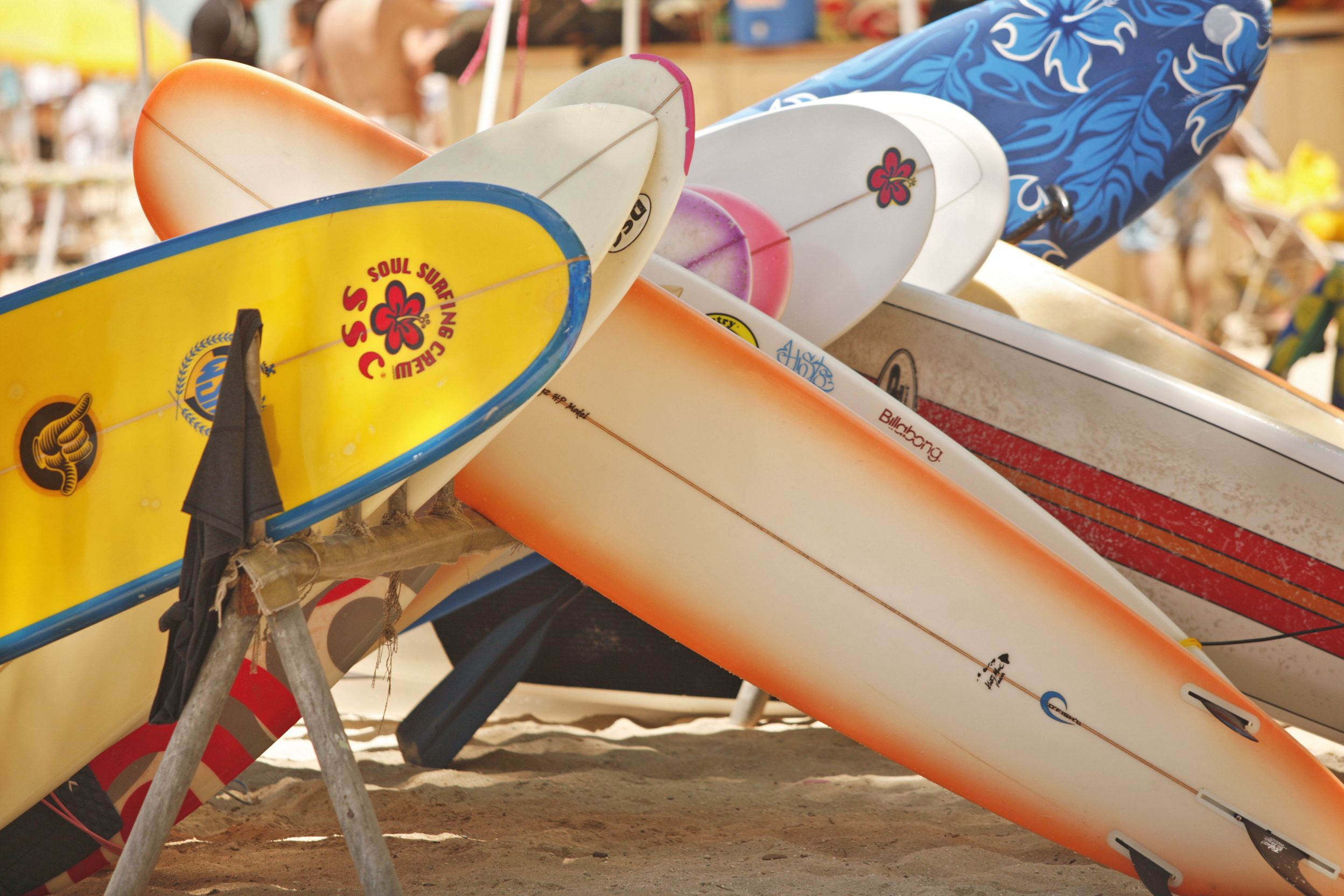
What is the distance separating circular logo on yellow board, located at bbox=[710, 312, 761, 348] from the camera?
180 cm

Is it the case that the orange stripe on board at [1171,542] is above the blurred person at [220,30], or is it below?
below

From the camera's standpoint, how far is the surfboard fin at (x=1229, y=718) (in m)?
1.57

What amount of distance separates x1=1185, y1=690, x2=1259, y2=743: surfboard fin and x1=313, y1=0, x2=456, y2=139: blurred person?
5.07m

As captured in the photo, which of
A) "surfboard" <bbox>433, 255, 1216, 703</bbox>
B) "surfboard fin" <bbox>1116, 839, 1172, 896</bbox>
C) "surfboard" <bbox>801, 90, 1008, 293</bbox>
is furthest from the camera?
"surfboard" <bbox>801, 90, 1008, 293</bbox>

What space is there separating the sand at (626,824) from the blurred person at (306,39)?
436 cm

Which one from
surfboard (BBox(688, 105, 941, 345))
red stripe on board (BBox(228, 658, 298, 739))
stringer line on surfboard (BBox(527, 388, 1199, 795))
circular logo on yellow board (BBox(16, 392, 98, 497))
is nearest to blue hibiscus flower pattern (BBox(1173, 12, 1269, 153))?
surfboard (BBox(688, 105, 941, 345))

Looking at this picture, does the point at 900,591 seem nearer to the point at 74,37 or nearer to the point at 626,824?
the point at 626,824

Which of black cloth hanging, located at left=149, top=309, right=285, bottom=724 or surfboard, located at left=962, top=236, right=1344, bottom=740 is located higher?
black cloth hanging, located at left=149, top=309, right=285, bottom=724

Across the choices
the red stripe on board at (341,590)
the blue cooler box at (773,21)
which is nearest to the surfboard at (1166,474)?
the red stripe on board at (341,590)

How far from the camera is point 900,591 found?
156cm

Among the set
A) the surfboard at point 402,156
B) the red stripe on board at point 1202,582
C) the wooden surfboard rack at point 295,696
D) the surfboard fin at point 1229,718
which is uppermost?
the surfboard at point 402,156

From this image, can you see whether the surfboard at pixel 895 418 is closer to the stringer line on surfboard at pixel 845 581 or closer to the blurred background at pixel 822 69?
the stringer line on surfboard at pixel 845 581

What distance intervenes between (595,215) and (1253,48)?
7.31ft

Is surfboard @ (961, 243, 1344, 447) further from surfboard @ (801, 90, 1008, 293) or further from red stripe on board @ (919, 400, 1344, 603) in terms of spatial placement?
red stripe on board @ (919, 400, 1344, 603)
